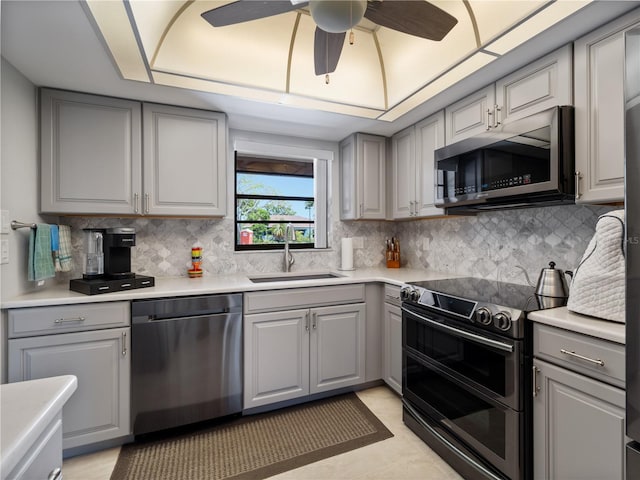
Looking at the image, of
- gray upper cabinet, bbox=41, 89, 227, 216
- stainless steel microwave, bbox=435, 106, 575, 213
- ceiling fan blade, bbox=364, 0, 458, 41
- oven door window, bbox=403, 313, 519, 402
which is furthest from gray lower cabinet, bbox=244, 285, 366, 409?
ceiling fan blade, bbox=364, 0, 458, 41

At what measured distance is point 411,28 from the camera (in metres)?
1.42

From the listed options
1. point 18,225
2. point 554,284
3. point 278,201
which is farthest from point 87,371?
point 554,284

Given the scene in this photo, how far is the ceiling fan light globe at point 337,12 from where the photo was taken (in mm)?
1186

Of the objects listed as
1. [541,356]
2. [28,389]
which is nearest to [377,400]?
[541,356]

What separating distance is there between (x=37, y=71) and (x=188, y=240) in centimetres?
139

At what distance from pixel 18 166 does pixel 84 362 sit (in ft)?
→ 3.94

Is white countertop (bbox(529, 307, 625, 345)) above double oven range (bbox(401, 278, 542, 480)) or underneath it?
above

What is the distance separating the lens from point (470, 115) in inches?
82.9

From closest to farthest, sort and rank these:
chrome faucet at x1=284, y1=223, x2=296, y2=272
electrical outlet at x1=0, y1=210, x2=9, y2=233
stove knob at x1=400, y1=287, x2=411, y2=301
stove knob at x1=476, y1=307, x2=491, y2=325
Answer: stove knob at x1=476, y1=307, x2=491, y2=325
electrical outlet at x1=0, y1=210, x2=9, y2=233
stove knob at x1=400, y1=287, x2=411, y2=301
chrome faucet at x1=284, y1=223, x2=296, y2=272

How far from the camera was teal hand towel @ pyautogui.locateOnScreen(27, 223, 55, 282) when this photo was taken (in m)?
1.80

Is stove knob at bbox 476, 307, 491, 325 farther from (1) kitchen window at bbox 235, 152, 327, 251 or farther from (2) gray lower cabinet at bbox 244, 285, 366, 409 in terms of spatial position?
(1) kitchen window at bbox 235, 152, 327, 251

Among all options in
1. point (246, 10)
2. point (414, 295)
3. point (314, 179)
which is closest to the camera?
point (246, 10)

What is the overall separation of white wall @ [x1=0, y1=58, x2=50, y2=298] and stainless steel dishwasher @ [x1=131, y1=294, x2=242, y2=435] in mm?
678

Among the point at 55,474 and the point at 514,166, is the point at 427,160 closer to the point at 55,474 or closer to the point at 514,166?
the point at 514,166
